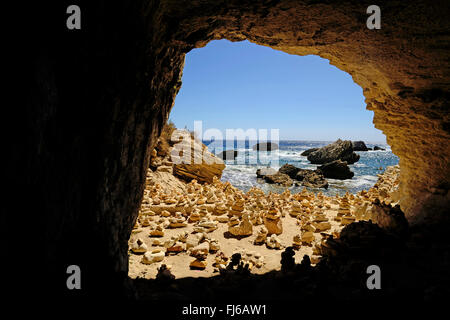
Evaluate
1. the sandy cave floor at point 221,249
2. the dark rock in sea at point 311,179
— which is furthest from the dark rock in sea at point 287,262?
the dark rock in sea at point 311,179

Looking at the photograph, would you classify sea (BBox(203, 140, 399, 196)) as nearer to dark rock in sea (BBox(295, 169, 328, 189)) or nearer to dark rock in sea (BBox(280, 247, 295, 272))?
dark rock in sea (BBox(295, 169, 328, 189))

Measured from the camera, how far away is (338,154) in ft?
94.2

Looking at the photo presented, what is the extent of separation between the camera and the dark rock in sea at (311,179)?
49.0ft

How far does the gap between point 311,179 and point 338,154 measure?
15.5 m

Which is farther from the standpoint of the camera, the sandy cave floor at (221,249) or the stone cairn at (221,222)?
the stone cairn at (221,222)

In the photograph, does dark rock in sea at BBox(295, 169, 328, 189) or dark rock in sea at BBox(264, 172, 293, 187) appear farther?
dark rock in sea at BBox(264, 172, 293, 187)

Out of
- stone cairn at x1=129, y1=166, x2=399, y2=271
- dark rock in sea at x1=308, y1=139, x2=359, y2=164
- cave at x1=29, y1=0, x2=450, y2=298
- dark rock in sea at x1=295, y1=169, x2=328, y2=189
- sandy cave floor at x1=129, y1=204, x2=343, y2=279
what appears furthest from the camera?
dark rock in sea at x1=308, y1=139, x2=359, y2=164

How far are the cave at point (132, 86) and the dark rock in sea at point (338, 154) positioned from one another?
27151mm

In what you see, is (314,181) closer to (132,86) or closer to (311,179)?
(311,179)

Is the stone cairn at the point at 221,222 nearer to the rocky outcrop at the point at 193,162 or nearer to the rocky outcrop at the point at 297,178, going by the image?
the rocky outcrop at the point at 193,162

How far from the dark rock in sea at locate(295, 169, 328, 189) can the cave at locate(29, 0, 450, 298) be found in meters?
11.5

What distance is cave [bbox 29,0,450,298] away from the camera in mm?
1274

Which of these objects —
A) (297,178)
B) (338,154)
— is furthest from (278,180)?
(338,154)

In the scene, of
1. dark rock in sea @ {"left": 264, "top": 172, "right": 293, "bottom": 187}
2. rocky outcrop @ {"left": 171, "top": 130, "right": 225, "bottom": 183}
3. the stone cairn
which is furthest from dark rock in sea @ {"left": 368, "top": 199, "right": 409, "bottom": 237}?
dark rock in sea @ {"left": 264, "top": 172, "right": 293, "bottom": 187}
